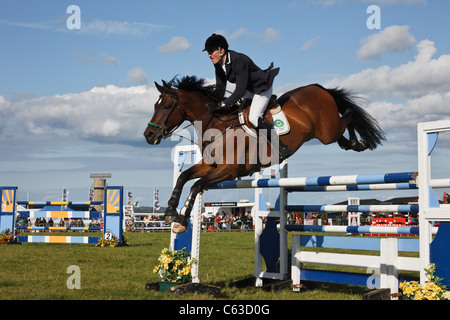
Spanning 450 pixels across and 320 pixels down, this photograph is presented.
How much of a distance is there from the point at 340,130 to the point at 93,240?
8.52m

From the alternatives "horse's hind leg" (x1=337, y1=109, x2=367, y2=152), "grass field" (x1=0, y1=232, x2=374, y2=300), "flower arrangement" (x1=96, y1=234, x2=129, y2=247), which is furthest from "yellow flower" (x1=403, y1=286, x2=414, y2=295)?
"flower arrangement" (x1=96, y1=234, x2=129, y2=247)

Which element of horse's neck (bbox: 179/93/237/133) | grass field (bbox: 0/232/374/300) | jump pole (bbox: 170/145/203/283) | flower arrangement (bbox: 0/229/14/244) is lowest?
flower arrangement (bbox: 0/229/14/244)

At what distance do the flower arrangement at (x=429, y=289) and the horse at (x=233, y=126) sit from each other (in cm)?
177

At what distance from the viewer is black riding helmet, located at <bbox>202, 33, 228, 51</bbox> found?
176 inches

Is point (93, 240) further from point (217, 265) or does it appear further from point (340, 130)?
point (340, 130)

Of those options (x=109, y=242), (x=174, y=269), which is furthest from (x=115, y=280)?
(x=109, y=242)

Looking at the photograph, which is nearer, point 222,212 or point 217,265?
point 217,265

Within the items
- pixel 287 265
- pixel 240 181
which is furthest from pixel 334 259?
pixel 240 181

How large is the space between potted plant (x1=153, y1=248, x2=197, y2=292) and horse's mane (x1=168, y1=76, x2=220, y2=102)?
1.61 metres

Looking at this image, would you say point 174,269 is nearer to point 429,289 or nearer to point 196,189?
point 196,189

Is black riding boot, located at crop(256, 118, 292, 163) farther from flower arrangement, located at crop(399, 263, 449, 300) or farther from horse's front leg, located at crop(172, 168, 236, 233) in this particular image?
flower arrangement, located at crop(399, 263, 449, 300)

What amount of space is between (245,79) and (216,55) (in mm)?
369

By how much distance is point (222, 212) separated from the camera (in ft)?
116
